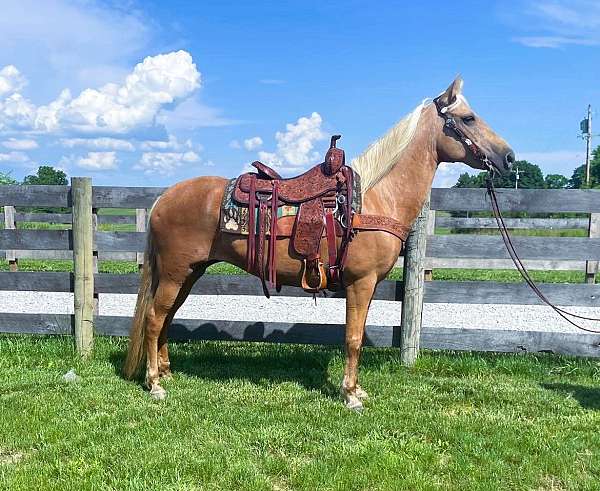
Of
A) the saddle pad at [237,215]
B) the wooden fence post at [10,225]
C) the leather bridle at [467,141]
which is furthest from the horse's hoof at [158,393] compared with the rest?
the wooden fence post at [10,225]

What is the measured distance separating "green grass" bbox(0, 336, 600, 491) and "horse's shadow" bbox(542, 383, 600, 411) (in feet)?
0.08

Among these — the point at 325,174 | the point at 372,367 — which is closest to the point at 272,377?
the point at 372,367

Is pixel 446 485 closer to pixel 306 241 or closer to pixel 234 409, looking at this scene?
pixel 234 409

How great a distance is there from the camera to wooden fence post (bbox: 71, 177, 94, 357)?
18.0ft

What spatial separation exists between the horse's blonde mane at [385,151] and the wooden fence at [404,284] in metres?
1.00

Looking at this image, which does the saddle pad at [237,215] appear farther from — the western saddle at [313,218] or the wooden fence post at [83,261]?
the wooden fence post at [83,261]

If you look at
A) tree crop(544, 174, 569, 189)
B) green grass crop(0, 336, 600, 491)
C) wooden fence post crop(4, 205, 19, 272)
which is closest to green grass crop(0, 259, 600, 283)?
wooden fence post crop(4, 205, 19, 272)

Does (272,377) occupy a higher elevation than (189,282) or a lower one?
lower

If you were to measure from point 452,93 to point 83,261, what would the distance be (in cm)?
403

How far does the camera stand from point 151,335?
474cm

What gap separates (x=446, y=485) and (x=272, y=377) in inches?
88.4

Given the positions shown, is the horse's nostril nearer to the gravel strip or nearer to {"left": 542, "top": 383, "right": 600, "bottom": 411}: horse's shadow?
{"left": 542, "top": 383, "right": 600, "bottom": 411}: horse's shadow

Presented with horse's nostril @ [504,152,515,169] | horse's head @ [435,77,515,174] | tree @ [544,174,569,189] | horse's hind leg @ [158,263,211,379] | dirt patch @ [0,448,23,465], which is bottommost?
dirt patch @ [0,448,23,465]

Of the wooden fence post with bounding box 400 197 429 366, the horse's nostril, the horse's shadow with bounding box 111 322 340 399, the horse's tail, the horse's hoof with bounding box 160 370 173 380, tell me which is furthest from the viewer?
the wooden fence post with bounding box 400 197 429 366
